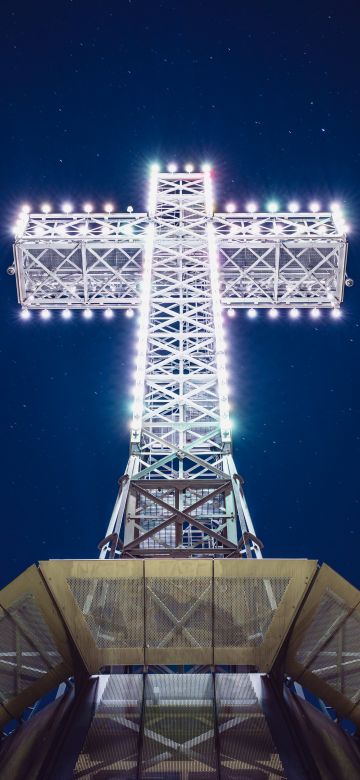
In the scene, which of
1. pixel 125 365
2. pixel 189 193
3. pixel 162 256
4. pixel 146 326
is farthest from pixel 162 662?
pixel 125 365

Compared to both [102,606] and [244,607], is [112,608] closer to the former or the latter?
[102,606]

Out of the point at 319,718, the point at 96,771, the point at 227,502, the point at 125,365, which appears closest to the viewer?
the point at 96,771

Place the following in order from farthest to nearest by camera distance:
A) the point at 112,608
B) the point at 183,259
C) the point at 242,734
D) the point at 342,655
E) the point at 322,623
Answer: the point at 183,259 → the point at 112,608 → the point at 322,623 → the point at 342,655 → the point at 242,734

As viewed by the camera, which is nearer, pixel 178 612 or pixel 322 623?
pixel 322 623

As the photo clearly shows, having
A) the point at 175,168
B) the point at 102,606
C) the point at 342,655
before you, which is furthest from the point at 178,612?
the point at 175,168

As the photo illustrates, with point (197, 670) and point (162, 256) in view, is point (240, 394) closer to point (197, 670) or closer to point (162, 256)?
point (162, 256)

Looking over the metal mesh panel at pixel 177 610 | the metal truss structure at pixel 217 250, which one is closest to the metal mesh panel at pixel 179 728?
the metal mesh panel at pixel 177 610

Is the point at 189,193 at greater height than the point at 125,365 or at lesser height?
greater

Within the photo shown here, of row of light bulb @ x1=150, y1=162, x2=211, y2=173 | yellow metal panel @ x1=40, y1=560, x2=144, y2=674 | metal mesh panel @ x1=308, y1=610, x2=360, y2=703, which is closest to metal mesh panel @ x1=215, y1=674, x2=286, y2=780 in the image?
metal mesh panel @ x1=308, y1=610, x2=360, y2=703
